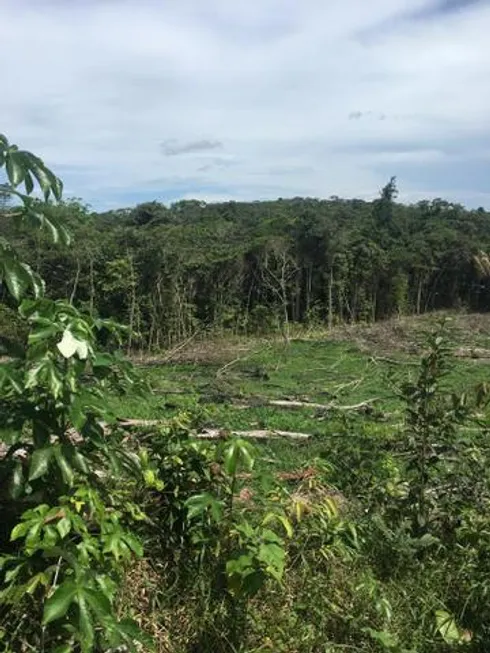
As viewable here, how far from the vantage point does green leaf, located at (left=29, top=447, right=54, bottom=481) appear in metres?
2.04

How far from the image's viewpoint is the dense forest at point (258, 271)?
24.2 metres

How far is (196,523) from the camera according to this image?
110 inches

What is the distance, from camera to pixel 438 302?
3222 cm

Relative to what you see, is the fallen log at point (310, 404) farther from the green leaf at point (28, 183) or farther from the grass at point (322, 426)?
the green leaf at point (28, 183)

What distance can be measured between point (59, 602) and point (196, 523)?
3.25ft

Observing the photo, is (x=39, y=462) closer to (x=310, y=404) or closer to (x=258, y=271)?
(x=310, y=404)

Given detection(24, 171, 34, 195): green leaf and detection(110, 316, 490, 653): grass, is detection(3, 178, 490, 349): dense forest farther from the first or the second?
detection(24, 171, 34, 195): green leaf

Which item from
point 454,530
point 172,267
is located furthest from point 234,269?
point 454,530

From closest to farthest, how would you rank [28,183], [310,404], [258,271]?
[28,183] < [310,404] < [258,271]

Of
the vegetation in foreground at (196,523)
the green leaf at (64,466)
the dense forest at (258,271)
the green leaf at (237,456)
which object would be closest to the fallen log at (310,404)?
the vegetation in foreground at (196,523)

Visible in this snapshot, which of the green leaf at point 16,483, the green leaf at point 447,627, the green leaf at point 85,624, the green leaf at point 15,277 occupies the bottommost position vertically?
the green leaf at point 447,627

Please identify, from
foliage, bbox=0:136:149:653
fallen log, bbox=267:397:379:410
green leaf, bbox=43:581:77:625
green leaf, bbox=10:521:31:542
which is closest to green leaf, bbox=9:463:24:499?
foliage, bbox=0:136:149:653

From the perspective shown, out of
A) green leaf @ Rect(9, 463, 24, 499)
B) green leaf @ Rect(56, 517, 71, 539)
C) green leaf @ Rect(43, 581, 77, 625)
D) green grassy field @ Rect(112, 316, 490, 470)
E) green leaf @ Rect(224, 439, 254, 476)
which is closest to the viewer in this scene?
green leaf @ Rect(43, 581, 77, 625)

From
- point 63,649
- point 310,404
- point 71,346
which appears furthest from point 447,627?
point 310,404
